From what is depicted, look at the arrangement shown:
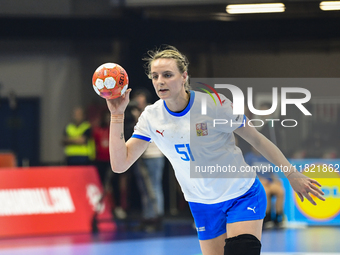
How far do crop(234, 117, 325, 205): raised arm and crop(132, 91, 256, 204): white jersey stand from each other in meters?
0.12

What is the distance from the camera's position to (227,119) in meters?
3.19

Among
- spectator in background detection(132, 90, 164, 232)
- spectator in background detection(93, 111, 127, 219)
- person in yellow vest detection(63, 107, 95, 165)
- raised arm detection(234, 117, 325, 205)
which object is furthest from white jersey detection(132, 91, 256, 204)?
person in yellow vest detection(63, 107, 95, 165)

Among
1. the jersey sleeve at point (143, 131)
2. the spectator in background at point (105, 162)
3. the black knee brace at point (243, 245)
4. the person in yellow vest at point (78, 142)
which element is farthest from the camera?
the person in yellow vest at point (78, 142)

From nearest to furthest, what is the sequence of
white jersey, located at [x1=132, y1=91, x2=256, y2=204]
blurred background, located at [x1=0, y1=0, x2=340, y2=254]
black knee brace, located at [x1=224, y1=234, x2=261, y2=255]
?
black knee brace, located at [x1=224, y1=234, x2=261, y2=255], white jersey, located at [x1=132, y1=91, x2=256, y2=204], blurred background, located at [x1=0, y1=0, x2=340, y2=254]

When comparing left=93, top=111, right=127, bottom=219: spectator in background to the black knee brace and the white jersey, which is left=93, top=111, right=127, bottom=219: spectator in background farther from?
the black knee brace

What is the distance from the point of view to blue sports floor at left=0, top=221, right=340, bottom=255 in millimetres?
5934

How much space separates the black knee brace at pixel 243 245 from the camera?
290cm

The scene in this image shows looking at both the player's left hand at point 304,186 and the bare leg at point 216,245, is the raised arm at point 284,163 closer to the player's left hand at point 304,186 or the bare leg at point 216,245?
the player's left hand at point 304,186

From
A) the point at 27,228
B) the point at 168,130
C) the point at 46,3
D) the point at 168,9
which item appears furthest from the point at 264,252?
the point at 46,3

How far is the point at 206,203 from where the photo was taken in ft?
10.7

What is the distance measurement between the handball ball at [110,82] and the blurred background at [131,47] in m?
6.94

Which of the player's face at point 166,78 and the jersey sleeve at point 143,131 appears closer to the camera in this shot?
the player's face at point 166,78

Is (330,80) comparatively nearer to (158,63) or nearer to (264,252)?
(264,252)

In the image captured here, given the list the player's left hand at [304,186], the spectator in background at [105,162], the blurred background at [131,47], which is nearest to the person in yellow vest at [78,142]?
the spectator in background at [105,162]
